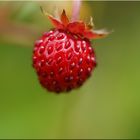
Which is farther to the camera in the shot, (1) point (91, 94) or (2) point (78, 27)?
(1) point (91, 94)

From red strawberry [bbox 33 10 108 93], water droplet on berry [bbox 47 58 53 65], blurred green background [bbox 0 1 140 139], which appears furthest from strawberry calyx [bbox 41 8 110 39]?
blurred green background [bbox 0 1 140 139]

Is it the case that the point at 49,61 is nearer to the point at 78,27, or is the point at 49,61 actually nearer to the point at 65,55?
the point at 65,55

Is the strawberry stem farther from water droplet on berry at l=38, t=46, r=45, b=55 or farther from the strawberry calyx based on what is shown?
water droplet on berry at l=38, t=46, r=45, b=55

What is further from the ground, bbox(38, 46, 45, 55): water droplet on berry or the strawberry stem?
the strawberry stem

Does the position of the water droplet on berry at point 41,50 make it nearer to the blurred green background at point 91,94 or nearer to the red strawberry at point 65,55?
the red strawberry at point 65,55

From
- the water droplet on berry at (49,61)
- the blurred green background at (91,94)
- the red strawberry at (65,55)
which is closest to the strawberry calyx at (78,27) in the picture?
the red strawberry at (65,55)

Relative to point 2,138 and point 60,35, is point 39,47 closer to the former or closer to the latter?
point 60,35

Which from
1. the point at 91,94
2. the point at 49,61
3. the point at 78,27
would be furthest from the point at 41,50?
the point at 91,94
